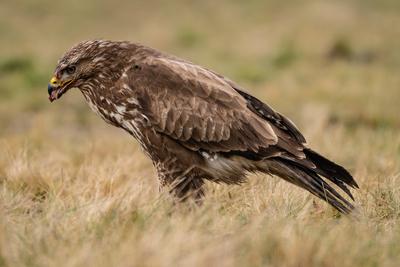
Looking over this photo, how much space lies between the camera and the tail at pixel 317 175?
464 centimetres

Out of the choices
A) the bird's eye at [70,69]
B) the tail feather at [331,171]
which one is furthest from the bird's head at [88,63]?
the tail feather at [331,171]

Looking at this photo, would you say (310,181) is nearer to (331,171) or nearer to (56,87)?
(331,171)

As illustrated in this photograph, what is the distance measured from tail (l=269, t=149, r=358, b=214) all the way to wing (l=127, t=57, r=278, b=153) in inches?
8.4

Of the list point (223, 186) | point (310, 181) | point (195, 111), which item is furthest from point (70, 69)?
point (310, 181)

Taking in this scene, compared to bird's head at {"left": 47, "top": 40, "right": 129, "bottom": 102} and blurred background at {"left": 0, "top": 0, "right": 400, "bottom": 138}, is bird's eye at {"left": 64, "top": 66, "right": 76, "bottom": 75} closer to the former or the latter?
bird's head at {"left": 47, "top": 40, "right": 129, "bottom": 102}

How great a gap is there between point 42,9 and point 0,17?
8.04 feet

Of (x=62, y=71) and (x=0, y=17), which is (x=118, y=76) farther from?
(x=0, y=17)

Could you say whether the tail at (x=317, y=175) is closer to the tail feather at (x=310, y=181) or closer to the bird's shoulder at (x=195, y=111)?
the tail feather at (x=310, y=181)

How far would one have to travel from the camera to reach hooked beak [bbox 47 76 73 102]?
17.5ft

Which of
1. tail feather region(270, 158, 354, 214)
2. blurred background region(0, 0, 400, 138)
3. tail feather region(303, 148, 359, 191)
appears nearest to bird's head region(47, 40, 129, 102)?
tail feather region(270, 158, 354, 214)

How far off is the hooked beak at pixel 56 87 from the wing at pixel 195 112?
56 cm

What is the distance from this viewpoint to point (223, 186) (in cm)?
566

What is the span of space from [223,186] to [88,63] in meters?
1.38

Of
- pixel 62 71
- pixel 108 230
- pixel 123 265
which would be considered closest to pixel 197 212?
pixel 108 230
